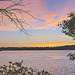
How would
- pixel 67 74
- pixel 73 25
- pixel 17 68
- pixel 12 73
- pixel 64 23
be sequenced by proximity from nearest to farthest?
pixel 12 73, pixel 17 68, pixel 73 25, pixel 64 23, pixel 67 74

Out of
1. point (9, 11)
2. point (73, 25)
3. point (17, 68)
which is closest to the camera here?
point (9, 11)

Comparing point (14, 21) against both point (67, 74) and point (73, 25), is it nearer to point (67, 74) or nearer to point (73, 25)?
point (73, 25)

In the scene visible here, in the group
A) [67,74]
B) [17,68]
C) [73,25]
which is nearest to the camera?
[17,68]

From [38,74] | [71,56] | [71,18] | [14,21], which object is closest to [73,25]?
[71,18]

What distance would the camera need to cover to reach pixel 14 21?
493 cm

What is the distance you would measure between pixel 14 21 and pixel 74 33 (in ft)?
58.7

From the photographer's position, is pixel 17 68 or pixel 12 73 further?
pixel 17 68

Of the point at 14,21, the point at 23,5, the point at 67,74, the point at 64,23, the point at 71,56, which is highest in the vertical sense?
the point at 64,23

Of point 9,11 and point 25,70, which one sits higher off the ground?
point 9,11

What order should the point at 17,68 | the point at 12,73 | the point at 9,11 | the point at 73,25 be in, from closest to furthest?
the point at 9,11 → the point at 12,73 → the point at 17,68 → the point at 73,25

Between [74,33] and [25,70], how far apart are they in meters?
16.7

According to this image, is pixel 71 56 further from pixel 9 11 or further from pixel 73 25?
pixel 9 11

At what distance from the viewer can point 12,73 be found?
5949 millimetres

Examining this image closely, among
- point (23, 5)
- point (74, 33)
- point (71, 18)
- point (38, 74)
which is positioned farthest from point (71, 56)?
point (23, 5)
